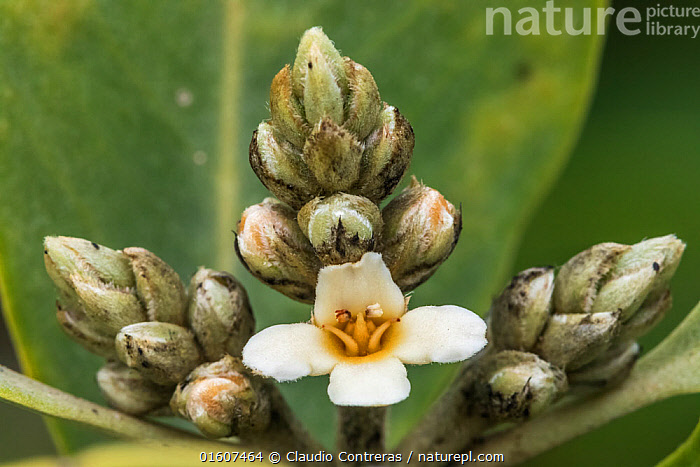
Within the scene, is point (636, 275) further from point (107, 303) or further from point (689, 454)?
point (107, 303)

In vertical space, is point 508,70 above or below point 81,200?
above

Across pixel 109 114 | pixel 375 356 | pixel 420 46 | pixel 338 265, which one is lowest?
pixel 375 356

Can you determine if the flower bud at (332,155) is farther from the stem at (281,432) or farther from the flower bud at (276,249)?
the stem at (281,432)

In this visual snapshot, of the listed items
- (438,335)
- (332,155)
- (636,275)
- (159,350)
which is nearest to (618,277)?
(636,275)

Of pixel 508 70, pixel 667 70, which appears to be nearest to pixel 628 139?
pixel 667 70

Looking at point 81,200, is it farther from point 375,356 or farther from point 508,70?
point 508,70

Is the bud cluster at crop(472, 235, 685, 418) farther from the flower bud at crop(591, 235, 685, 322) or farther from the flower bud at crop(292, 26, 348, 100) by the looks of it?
the flower bud at crop(292, 26, 348, 100)

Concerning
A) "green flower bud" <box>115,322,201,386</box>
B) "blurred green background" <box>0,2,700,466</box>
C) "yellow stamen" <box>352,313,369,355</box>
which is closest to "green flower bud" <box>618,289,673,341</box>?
"yellow stamen" <box>352,313,369,355</box>
